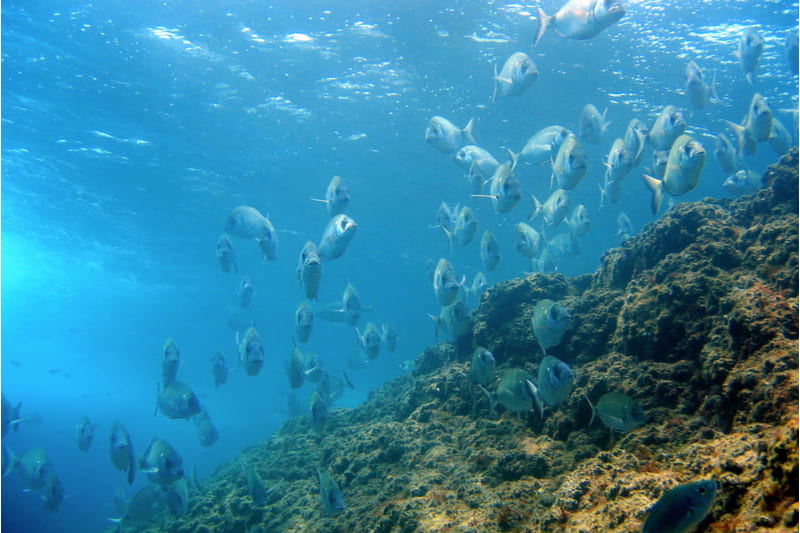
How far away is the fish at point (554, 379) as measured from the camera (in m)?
3.90

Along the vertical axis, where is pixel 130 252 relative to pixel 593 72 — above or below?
above

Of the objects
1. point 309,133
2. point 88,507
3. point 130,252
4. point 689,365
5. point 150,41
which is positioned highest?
point 130,252

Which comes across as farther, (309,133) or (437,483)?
(309,133)

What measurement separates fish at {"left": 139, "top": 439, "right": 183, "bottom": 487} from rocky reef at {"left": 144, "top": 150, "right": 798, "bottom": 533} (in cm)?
93

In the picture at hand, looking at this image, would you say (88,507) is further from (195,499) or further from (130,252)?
(195,499)

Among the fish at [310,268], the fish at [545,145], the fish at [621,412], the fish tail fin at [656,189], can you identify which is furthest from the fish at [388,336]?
the fish at [621,412]

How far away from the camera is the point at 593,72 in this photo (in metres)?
14.0

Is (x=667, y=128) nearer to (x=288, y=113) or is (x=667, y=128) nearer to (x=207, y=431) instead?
(x=207, y=431)

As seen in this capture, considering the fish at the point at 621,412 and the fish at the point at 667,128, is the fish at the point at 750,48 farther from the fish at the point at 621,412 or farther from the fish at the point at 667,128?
the fish at the point at 621,412

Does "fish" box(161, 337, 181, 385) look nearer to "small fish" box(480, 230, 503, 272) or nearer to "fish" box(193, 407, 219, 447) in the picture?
"fish" box(193, 407, 219, 447)

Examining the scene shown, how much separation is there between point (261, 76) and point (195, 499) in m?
12.9

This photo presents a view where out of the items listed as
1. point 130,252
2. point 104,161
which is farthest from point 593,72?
point 130,252

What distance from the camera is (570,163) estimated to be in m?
5.24

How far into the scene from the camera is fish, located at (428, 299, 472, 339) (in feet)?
23.6
